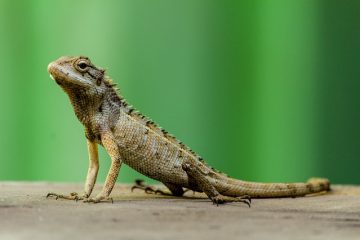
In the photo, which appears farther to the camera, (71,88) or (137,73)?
(137,73)

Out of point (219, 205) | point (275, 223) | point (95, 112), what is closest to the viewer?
point (275, 223)

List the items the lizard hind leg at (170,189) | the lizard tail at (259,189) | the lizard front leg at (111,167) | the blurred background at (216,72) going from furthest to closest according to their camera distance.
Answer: the blurred background at (216,72) → the lizard hind leg at (170,189) → the lizard tail at (259,189) → the lizard front leg at (111,167)

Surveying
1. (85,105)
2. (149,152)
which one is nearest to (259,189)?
(149,152)

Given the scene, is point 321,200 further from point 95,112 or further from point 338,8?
point 338,8

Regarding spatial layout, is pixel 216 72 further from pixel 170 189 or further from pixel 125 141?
pixel 125 141

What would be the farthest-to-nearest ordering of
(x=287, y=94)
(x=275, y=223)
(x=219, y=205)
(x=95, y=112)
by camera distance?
(x=287, y=94)
(x=95, y=112)
(x=219, y=205)
(x=275, y=223)

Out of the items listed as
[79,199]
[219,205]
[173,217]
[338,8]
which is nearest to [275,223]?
[173,217]

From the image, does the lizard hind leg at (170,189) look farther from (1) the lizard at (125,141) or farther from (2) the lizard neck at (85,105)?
(2) the lizard neck at (85,105)

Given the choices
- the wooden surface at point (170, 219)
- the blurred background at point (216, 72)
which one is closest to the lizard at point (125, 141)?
the wooden surface at point (170, 219)

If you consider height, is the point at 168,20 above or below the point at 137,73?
above
